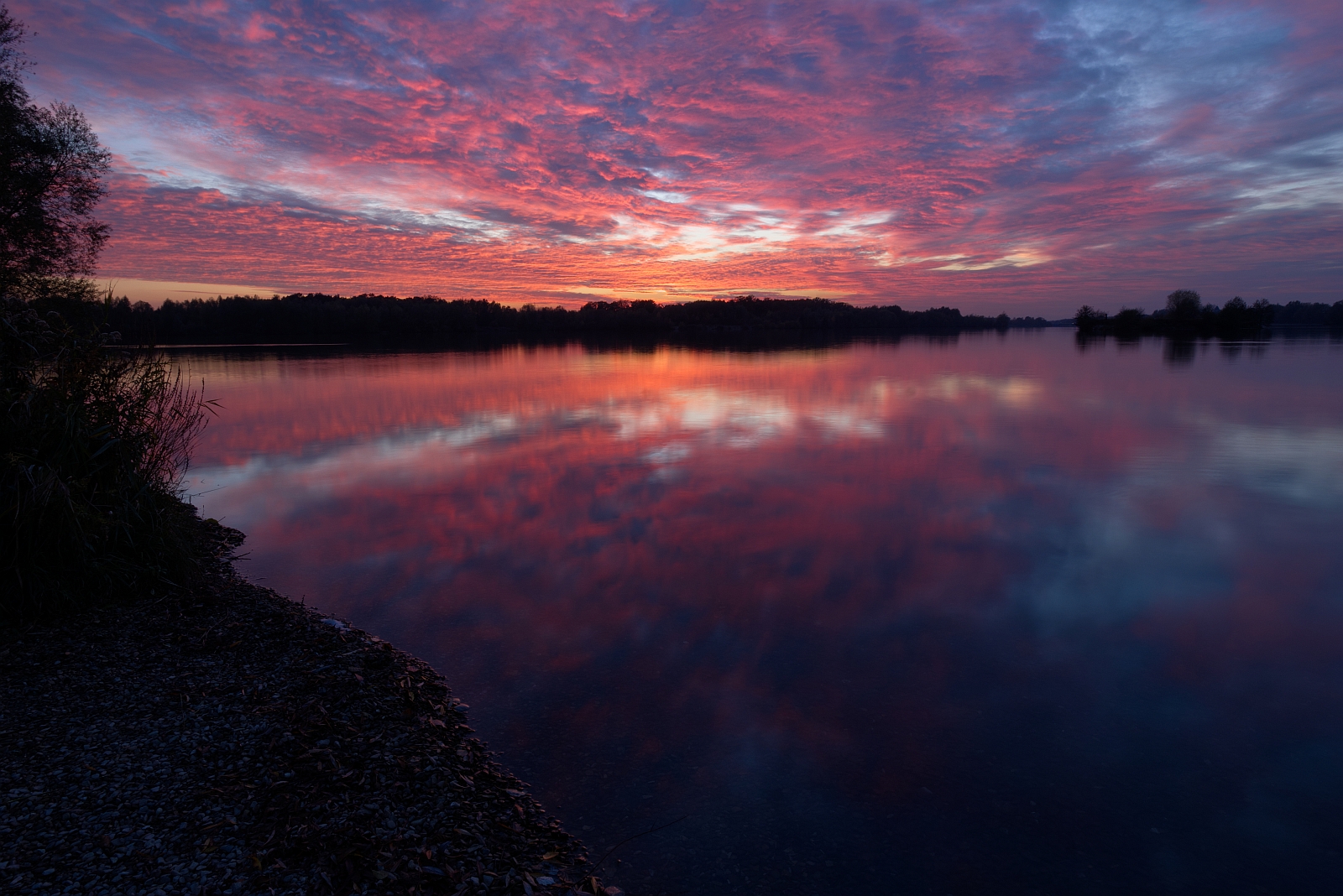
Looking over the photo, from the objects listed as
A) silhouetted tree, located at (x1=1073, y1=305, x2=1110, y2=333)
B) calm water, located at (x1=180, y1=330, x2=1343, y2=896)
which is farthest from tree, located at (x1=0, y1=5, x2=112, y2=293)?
silhouetted tree, located at (x1=1073, y1=305, x2=1110, y2=333)

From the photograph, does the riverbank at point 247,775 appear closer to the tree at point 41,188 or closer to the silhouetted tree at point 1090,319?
the tree at point 41,188

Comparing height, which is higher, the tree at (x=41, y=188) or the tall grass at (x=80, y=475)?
the tree at (x=41, y=188)

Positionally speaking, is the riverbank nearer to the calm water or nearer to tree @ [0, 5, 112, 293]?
the calm water

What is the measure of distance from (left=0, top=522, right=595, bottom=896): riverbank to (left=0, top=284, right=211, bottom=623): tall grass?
2.21 feet

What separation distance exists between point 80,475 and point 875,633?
8.92m

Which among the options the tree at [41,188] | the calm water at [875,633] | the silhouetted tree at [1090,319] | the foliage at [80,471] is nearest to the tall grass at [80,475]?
the foliage at [80,471]

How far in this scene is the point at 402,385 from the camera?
30.9 m

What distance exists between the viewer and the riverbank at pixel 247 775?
3.38 m

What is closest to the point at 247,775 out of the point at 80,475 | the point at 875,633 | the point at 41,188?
the point at 80,475

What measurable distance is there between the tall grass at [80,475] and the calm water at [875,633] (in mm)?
1471

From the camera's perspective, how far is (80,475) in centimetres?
716

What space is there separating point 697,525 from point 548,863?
641cm

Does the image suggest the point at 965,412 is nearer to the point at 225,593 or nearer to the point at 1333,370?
the point at 225,593

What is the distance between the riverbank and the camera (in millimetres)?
3375
